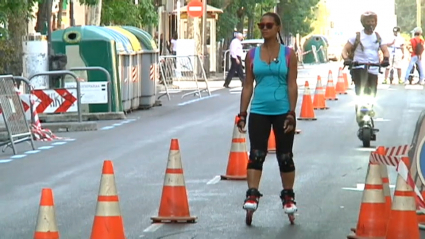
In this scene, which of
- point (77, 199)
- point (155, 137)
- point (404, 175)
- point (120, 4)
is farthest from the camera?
point (120, 4)

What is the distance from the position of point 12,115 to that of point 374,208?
31.0 ft

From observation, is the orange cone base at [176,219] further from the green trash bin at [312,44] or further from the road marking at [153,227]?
the green trash bin at [312,44]

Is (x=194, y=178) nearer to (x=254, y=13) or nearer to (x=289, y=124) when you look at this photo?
(x=289, y=124)

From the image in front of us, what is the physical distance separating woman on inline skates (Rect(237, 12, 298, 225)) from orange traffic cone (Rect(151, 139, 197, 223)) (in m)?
0.58

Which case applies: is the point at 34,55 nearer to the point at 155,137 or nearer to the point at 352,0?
the point at 155,137

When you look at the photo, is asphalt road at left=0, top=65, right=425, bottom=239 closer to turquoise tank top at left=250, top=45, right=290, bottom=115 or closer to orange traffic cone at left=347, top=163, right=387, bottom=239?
orange traffic cone at left=347, top=163, right=387, bottom=239

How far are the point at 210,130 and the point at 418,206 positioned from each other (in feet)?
37.1

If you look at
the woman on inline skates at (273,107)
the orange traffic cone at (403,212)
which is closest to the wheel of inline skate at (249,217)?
the woman on inline skates at (273,107)

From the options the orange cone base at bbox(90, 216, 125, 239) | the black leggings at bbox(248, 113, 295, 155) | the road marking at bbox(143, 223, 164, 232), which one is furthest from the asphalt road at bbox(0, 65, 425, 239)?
the orange cone base at bbox(90, 216, 125, 239)

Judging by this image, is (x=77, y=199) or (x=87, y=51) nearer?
(x=77, y=199)

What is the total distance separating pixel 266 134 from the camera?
1001cm

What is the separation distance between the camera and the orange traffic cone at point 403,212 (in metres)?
8.48

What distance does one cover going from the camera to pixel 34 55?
78.0ft

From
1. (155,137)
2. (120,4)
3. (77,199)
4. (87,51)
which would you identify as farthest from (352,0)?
(77,199)
